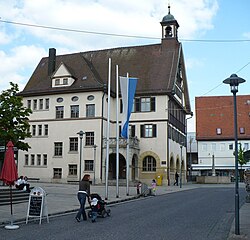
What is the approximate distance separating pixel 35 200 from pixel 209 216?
7144 mm

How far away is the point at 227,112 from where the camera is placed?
252 ft

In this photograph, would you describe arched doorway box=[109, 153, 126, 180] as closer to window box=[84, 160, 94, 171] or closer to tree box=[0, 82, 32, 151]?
window box=[84, 160, 94, 171]

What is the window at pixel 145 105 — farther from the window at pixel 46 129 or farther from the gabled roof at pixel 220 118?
the gabled roof at pixel 220 118

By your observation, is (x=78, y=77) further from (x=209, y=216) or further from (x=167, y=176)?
(x=209, y=216)

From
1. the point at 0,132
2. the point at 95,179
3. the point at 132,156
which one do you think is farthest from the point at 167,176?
the point at 0,132

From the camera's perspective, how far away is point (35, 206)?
14.4 meters

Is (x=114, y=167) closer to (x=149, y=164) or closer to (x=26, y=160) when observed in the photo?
(x=149, y=164)

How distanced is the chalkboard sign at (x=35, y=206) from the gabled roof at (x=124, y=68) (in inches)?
1368

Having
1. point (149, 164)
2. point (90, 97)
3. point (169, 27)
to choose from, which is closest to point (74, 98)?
point (90, 97)

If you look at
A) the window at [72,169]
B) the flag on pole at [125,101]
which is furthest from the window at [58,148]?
the flag on pole at [125,101]

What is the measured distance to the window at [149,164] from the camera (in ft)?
164

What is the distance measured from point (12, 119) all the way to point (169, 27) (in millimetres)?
34022

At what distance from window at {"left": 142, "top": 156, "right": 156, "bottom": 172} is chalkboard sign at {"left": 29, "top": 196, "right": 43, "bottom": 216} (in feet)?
119

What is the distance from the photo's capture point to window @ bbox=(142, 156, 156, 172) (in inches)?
1973
